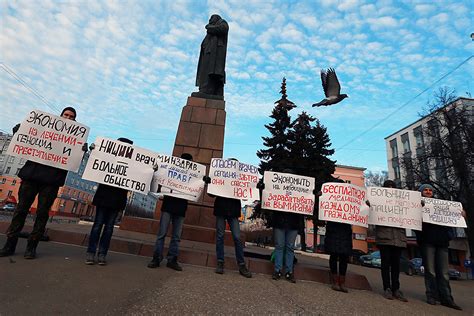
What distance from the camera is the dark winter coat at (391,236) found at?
4.75 metres

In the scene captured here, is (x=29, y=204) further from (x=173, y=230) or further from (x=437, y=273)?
(x=437, y=273)

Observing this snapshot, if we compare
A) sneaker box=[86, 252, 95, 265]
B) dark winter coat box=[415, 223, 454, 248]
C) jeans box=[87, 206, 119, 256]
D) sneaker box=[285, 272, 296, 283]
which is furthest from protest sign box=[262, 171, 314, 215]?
sneaker box=[86, 252, 95, 265]

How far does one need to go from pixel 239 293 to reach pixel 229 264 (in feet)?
5.66

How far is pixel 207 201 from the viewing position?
796 centimetres

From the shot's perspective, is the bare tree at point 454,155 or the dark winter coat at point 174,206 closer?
the dark winter coat at point 174,206

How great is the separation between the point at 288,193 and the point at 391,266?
2.11m

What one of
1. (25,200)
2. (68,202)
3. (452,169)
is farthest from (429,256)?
(68,202)

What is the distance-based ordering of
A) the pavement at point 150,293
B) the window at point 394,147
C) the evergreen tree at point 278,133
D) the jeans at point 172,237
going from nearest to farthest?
the pavement at point 150,293, the jeans at point 172,237, the evergreen tree at point 278,133, the window at point 394,147

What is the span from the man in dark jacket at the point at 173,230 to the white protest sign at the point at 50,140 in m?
1.64

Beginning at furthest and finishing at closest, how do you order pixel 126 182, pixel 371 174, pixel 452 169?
pixel 371 174
pixel 452 169
pixel 126 182

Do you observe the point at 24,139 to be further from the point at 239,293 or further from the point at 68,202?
the point at 68,202

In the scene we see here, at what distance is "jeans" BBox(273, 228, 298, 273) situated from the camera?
4727mm

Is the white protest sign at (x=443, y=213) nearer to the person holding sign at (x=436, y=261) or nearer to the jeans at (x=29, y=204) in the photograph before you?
the person holding sign at (x=436, y=261)

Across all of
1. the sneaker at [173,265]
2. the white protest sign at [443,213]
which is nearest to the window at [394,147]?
the white protest sign at [443,213]
